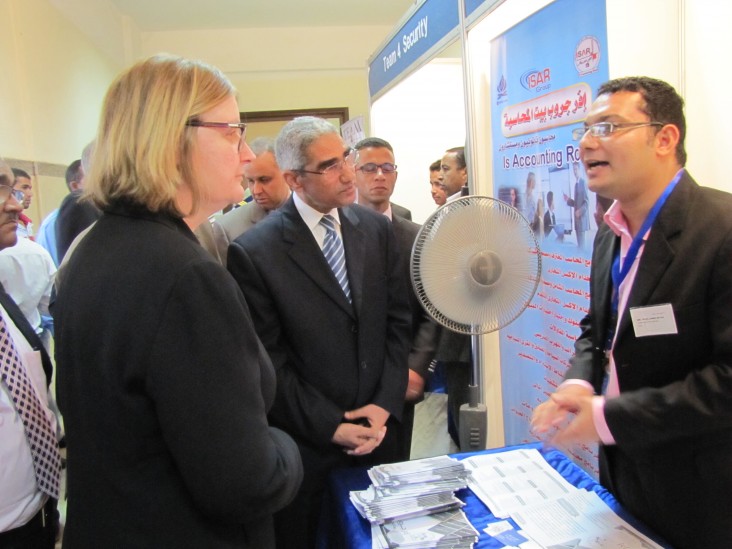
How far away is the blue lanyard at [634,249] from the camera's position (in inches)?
44.5

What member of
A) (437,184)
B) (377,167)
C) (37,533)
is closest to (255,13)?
(437,184)

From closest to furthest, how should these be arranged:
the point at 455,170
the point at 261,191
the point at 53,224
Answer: the point at 261,191 → the point at 455,170 → the point at 53,224

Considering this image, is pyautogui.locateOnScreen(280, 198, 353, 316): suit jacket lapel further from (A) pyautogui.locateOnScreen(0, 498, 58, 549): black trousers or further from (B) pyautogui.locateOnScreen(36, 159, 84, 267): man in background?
(B) pyautogui.locateOnScreen(36, 159, 84, 267): man in background

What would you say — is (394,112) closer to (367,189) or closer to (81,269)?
(367,189)

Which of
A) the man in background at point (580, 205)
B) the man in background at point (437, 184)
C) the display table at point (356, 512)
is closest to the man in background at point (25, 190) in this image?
the man in background at point (437, 184)

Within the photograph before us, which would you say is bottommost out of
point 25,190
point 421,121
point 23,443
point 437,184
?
point 23,443

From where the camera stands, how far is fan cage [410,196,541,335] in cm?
148

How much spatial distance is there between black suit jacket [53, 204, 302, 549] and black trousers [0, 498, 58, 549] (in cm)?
48

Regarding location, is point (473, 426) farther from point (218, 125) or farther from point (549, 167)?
point (218, 125)

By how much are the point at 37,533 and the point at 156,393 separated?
840 mm

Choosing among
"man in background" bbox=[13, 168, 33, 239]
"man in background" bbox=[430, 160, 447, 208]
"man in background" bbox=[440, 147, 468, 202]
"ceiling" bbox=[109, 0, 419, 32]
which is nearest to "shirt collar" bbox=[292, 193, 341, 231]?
"man in background" bbox=[440, 147, 468, 202]

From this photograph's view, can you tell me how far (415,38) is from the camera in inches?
114

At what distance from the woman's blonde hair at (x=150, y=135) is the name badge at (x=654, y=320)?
910 millimetres

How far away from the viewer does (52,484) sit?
1274 mm
